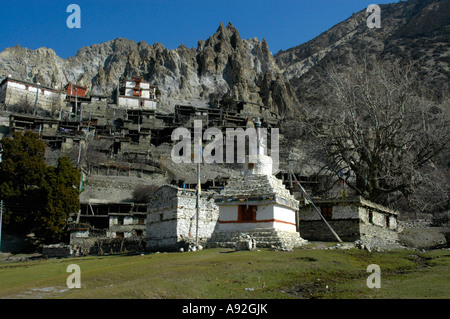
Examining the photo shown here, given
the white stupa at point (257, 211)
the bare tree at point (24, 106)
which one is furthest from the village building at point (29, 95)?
the white stupa at point (257, 211)

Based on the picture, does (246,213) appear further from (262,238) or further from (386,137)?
(386,137)

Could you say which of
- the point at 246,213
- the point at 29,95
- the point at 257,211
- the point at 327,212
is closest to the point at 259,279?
the point at 257,211

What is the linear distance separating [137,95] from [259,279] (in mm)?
89384

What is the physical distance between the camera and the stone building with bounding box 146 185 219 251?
33.4 m

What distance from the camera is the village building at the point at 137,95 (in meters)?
97.2

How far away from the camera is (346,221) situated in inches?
1189

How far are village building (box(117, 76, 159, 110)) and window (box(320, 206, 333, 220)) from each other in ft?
232

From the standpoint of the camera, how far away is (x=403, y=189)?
33750mm

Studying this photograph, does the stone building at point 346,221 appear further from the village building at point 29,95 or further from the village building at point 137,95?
the village building at point 29,95

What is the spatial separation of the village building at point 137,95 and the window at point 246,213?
7181 centimetres
